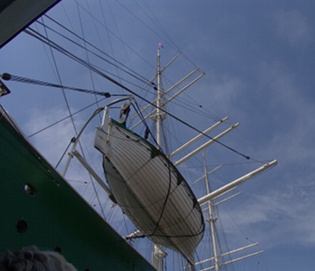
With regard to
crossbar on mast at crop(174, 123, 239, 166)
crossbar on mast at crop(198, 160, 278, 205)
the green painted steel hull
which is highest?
crossbar on mast at crop(174, 123, 239, 166)

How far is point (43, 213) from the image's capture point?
4.65 meters

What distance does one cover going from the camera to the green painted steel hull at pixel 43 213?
4.17 metres

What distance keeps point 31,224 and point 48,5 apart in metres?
3.33

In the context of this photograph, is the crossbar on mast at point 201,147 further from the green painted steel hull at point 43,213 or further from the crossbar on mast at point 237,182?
the green painted steel hull at point 43,213

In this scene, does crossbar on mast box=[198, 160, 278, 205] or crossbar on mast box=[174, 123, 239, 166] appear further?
crossbar on mast box=[174, 123, 239, 166]

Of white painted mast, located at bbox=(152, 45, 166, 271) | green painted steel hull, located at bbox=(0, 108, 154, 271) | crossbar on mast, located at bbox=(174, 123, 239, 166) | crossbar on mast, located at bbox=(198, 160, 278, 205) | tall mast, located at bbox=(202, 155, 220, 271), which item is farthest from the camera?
tall mast, located at bbox=(202, 155, 220, 271)

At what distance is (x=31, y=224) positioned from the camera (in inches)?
173

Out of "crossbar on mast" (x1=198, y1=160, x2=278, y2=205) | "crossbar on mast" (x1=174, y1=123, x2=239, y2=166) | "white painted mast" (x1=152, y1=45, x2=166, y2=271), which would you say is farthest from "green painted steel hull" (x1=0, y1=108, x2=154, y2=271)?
"crossbar on mast" (x1=174, y1=123, x2=239, y2=166)

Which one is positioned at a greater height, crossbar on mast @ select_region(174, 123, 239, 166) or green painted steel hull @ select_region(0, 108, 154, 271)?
crossbar on mast @ select_region(174, 123, 239, 166)

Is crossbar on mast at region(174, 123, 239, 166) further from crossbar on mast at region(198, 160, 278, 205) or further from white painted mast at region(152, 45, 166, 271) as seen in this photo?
crossbar on mast at region(198, 160, 278, 205)

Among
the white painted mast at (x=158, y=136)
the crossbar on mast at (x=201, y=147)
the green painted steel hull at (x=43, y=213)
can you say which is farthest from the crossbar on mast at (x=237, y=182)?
the green painted steel hull at (x=43, y=213)

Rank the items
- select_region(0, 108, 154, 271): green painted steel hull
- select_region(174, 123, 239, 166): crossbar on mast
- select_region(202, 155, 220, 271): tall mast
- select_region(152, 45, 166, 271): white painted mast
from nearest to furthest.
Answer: select_region(0, 108, 154, 271): green painted steel hull, select_region(152, 45, 166, 271): white painted mast, select_region(174, 123, 239, 166): crossbar on mast, select_region(202, 155, 220, 271): tall mast

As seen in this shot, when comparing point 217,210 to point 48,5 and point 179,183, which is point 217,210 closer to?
point 179,183

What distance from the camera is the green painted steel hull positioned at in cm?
417
